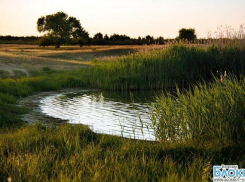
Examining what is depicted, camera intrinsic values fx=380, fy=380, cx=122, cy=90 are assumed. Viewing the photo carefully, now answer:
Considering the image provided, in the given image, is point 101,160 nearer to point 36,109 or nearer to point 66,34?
point 36,109

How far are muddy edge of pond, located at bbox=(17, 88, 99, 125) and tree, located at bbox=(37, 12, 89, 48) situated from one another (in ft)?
176

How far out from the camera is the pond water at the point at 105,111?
9.95m

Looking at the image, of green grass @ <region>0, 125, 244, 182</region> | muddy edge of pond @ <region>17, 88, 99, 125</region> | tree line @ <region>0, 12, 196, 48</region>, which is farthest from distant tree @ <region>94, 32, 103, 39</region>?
green grass @ <region>0, 125, 244, 182</region>

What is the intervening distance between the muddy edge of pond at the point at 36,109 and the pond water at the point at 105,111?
26 centimetres

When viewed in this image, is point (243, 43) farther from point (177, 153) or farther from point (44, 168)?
point (44, 168)

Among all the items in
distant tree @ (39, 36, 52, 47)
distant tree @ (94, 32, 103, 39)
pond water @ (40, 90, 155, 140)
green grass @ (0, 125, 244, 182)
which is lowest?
pond water @ (40, 90, 155, 140)

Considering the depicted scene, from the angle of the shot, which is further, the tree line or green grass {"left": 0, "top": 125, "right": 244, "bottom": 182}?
the tree line

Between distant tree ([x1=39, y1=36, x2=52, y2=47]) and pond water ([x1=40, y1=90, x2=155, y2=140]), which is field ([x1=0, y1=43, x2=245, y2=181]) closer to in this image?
pond water ([x1=40, y1=90, x2=155, y2=140])

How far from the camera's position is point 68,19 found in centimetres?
7844

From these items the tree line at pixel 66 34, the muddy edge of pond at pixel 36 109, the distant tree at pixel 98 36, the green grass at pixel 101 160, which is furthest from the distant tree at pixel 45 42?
the green grass at pixel 101 160

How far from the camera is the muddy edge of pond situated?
36.6ft

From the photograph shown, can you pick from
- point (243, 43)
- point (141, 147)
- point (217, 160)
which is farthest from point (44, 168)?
point (243, 43)

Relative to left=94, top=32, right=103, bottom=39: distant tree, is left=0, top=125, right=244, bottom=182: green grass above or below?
below

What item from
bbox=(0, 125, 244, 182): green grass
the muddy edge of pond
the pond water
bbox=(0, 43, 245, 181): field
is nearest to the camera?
bbox=(0, 125, 244, 182): green grass
